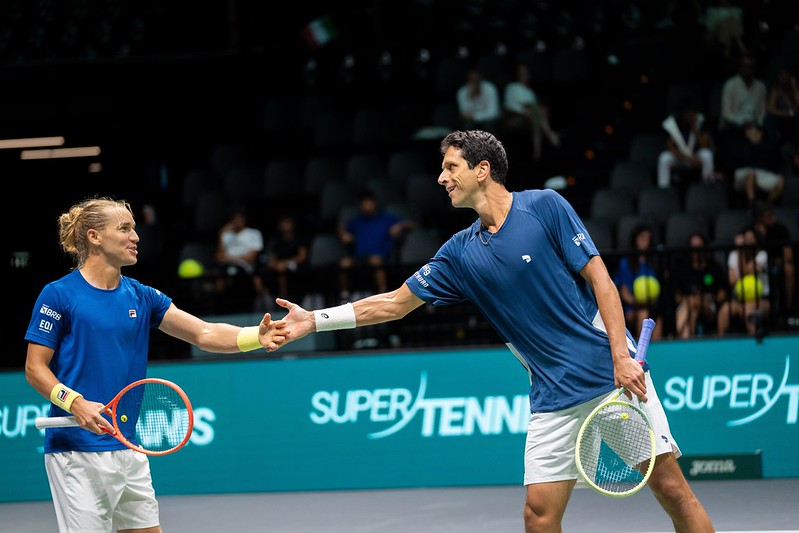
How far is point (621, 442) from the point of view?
204 inches

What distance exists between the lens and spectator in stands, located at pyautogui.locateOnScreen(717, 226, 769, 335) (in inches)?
389

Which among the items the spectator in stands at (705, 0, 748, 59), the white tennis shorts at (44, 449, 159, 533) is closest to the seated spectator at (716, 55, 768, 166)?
the spectator in stands at (705, 0, 748, 59)

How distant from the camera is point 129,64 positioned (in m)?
17.0

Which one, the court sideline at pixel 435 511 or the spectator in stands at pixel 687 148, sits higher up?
the spectator in stands at pixel 687 148

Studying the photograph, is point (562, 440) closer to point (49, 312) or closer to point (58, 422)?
point (58, 422)

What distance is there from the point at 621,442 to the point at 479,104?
10108mm

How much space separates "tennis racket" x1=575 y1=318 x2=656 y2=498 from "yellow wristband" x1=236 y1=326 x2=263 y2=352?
1.69 metres

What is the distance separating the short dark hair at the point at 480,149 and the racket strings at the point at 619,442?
1.12 meters

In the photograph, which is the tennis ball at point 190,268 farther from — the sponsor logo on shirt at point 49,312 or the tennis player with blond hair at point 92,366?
the sponsor logo on shirt at point 49,312

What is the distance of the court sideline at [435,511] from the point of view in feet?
26.2

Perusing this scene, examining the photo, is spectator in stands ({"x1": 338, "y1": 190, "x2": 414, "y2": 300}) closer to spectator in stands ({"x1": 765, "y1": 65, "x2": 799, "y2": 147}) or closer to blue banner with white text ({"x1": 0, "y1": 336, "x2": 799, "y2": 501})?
blue banner with white text ({"x1": 0, "y1": 336, "x2": 799, "y2": 501})

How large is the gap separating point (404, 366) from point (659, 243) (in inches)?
142

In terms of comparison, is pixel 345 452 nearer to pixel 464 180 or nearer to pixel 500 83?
pixel 464 180

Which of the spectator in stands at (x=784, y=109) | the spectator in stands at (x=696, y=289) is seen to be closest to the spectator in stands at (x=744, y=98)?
the spectator in stands at (x=784, y=109)
